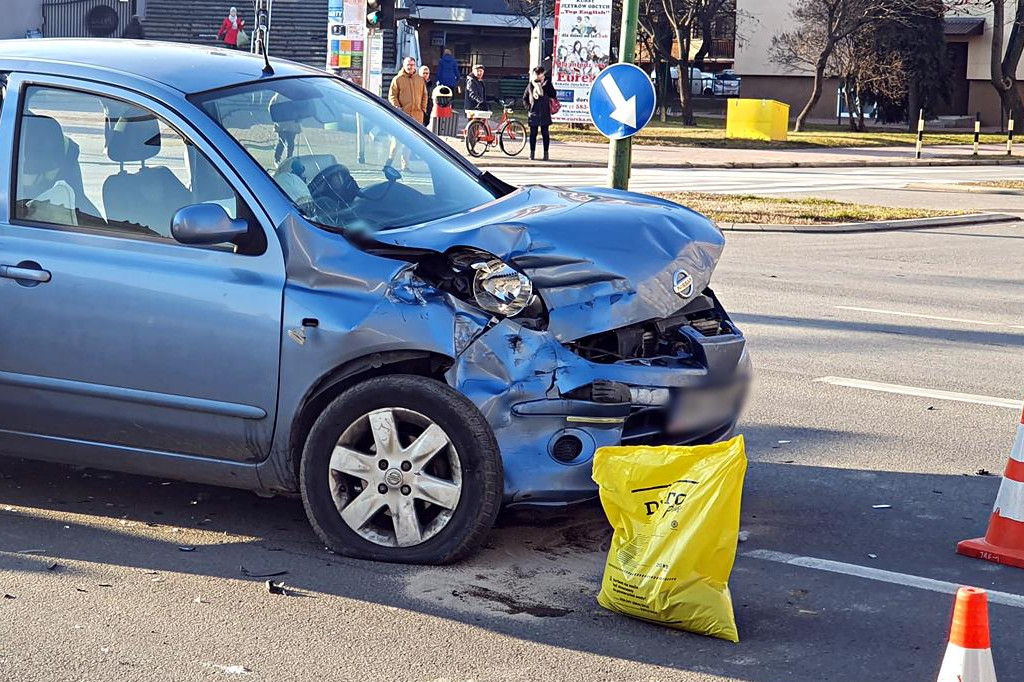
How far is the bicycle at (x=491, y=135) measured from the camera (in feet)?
89.7

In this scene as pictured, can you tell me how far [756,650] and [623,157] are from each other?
9705 millimetres

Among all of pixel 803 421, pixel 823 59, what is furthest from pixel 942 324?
pixel 823 59

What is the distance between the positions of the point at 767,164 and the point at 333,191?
25156 mm

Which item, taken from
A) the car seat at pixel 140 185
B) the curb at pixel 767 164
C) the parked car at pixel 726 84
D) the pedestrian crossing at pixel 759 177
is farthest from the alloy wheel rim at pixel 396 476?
the parked car at pixel 726 84

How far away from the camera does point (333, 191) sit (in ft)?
17.7

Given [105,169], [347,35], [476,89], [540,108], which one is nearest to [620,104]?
[105,169]

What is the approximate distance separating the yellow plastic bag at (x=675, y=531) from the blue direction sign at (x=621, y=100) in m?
8.93

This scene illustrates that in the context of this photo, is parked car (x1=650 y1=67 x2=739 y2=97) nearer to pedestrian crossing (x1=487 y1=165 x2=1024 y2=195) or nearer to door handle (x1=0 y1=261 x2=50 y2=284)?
pedestrian crossing (x1=487 y1=165 x2=1024 y2=195)

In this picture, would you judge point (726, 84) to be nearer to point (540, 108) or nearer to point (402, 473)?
point (540, 108)

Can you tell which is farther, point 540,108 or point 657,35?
point 657,35

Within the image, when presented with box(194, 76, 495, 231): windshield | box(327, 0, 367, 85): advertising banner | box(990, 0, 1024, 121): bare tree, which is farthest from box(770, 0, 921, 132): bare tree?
box(194, 76, 495, 231): windshield

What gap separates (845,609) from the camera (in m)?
4.60

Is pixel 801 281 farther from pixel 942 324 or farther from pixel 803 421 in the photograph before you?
pixel 803 421

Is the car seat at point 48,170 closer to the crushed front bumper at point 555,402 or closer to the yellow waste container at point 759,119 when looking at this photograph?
the crushed front bumper at point 555,402
